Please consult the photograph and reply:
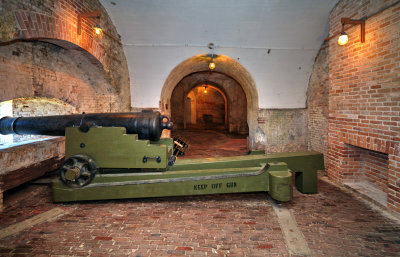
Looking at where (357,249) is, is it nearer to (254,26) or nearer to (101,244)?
(101,244)

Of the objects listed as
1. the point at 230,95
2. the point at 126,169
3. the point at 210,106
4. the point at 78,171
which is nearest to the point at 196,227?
the point at 126,169

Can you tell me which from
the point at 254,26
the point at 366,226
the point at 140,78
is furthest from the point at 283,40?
the point at 366,226

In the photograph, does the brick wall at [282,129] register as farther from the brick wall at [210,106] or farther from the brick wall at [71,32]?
the brick wall at [210,106]

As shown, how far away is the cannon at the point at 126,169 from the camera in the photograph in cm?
337

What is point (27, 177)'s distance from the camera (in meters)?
4.15

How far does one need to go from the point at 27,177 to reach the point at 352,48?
21.1 ft

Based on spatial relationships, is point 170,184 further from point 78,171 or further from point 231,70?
point 231,70

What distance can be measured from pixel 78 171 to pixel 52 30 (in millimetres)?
2255

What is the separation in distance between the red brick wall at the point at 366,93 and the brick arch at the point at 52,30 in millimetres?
4992

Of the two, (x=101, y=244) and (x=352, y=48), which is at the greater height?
(x=352, y=48)

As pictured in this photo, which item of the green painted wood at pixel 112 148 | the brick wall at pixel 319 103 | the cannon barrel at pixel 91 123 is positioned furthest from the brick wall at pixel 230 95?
the green painted wood at pixel 112 148

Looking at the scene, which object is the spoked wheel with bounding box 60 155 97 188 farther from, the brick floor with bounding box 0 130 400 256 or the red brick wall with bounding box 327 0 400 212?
the red brick wall with bounding box 327 0 400 212

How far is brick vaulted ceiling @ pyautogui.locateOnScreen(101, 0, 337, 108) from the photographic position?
5.04 meters

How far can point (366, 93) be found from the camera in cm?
384
